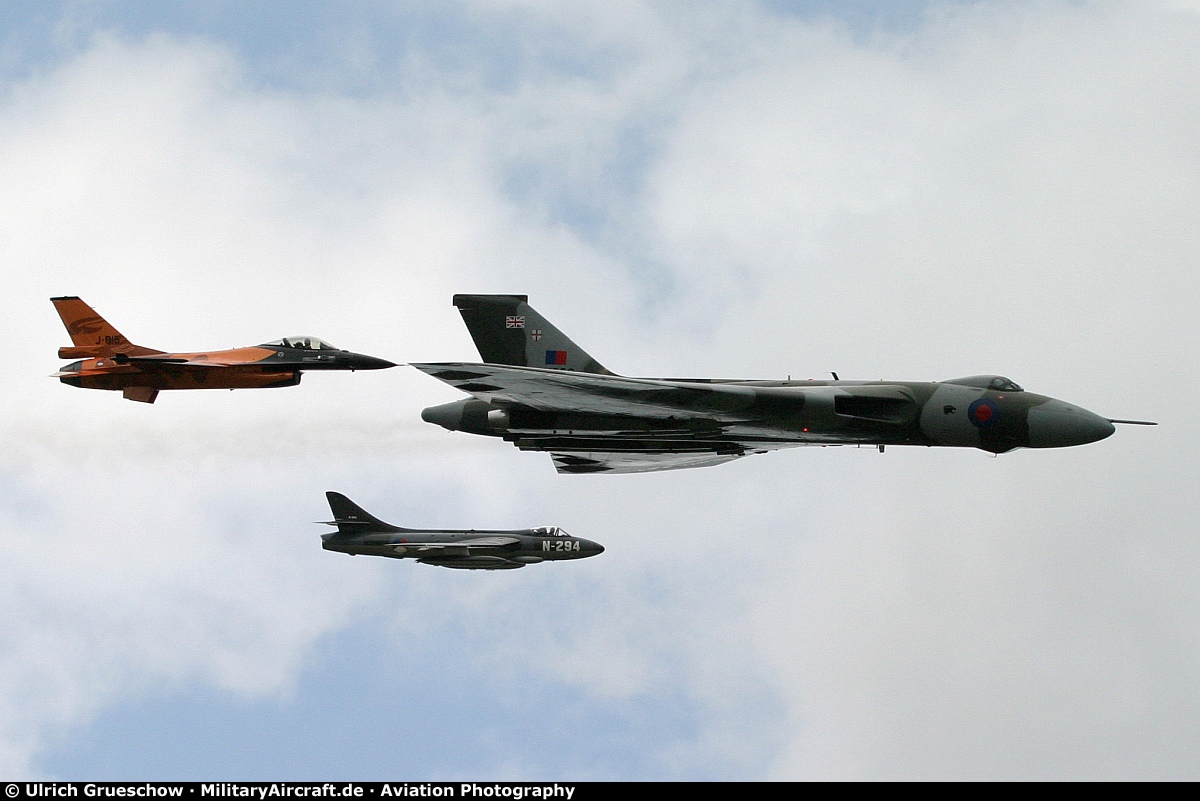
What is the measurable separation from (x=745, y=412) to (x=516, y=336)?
25.4ft

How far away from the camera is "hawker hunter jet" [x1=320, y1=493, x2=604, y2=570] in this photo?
2044 inches

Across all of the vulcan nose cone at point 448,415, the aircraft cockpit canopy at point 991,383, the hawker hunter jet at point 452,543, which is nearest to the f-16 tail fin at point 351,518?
the hawker hunter jet at point 452,543

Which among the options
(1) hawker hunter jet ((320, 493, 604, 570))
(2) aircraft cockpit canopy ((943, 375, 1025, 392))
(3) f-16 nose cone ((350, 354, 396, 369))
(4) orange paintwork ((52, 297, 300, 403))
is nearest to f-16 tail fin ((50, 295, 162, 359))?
A: (4) orange paintwork ((52, 297, 300, 403))

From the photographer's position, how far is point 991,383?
3781 centimetres

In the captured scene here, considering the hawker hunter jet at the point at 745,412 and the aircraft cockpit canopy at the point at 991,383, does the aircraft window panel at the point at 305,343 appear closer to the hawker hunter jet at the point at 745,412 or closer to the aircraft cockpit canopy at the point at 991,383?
the hawker hunter jet at the point at 745,412

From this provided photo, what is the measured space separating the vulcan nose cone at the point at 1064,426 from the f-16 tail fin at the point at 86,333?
27582 mm

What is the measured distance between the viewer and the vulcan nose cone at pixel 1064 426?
1455 inches

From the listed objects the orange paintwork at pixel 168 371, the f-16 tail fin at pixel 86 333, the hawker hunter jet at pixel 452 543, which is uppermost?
the f-16 tail fin at pixel 86 333

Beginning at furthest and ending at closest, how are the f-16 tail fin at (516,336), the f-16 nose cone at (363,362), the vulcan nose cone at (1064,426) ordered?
the f-16 nose cone at (363,362)
the f-16 tail fin at (516,336)
the vulcan nose cone at (1064,426)
